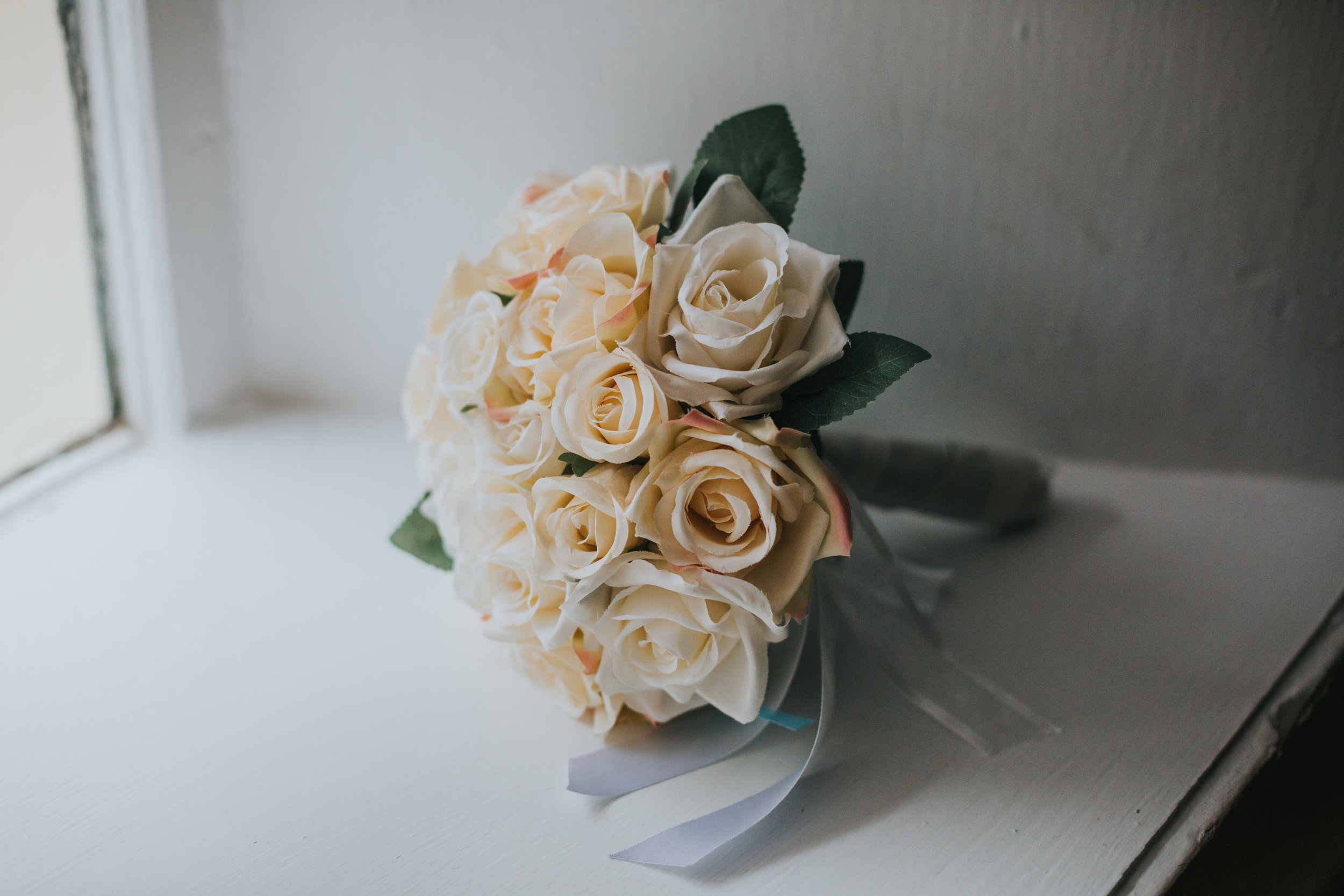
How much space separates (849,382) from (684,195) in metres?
0.19

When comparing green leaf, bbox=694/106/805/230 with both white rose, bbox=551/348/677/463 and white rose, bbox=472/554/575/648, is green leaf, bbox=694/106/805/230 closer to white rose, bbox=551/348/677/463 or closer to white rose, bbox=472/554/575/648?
white rose, bbox=551/348/677/463

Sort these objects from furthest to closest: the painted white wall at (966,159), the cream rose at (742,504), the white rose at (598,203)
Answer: the painted white wall at (966,159) → the white rose at (598,203) → the cream rose at (742,504)

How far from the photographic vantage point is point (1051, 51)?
0.66 metres

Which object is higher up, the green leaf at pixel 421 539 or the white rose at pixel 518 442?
the white rose at pixel 518 442

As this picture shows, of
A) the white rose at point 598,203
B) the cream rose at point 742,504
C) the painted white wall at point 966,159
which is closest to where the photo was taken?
the cream rose at point 742,504

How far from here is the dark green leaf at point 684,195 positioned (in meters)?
0.58

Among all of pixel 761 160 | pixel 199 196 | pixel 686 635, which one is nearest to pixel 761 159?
pixel 761 160

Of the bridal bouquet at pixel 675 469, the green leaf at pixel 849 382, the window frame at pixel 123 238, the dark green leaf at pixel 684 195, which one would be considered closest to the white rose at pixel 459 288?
the bridal bouquet at pixel 675 469

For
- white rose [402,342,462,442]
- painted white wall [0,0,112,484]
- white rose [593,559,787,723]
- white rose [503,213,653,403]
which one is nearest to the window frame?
painted white wall [0,0,112,484]

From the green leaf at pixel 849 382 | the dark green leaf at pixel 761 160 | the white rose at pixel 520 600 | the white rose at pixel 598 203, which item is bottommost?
the white rose at pixel 520 600

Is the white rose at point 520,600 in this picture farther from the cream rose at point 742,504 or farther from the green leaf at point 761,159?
the green leaf at point 761,159

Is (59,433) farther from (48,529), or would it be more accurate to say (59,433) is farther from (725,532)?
(725,532)

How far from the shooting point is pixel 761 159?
58cm

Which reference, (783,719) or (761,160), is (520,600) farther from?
(761,160)
